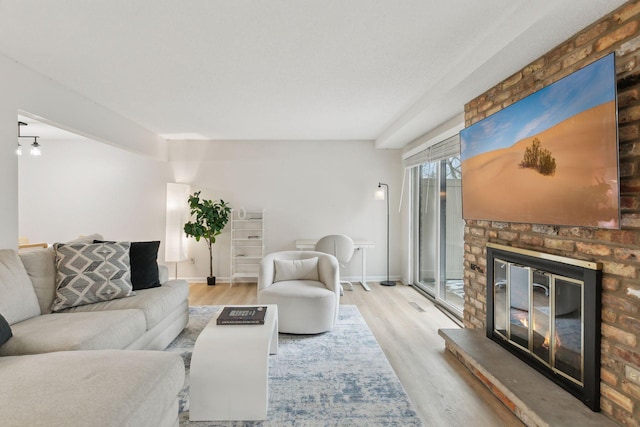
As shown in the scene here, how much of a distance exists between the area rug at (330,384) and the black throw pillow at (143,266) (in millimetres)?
614

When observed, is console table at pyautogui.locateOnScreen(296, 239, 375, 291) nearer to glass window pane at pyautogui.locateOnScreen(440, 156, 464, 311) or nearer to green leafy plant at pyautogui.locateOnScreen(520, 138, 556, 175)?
glass window pane at pyautogui.locateOnScreen(440, 156, 464, 311)

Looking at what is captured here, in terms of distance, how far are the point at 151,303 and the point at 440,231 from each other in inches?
137

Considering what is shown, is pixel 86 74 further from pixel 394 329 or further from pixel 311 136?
pixel 394 329

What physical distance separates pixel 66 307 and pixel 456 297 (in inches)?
155

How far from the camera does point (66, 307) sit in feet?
8.09

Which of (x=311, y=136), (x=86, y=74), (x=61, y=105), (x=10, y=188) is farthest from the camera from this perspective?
(x=311, y=136)

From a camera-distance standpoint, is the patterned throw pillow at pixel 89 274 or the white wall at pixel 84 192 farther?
the white wall at pixel 84 192

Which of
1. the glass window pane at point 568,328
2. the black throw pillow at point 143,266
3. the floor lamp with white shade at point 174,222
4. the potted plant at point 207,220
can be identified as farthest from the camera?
the floor lamp with white shade at point 174,222

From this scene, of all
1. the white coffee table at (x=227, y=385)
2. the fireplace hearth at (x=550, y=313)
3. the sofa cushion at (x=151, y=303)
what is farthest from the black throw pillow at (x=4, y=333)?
the fireplace hearth at (x=550, y=313)

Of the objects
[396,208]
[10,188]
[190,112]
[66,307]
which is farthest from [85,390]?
[396,208]

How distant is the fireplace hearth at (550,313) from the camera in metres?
1.72

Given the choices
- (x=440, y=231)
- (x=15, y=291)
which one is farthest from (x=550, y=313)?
(x=15, y=291)

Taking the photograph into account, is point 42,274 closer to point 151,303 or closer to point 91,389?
point 151,303

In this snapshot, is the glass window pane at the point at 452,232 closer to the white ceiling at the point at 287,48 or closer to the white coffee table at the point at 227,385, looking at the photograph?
the white ceiling at the point at 287,48
